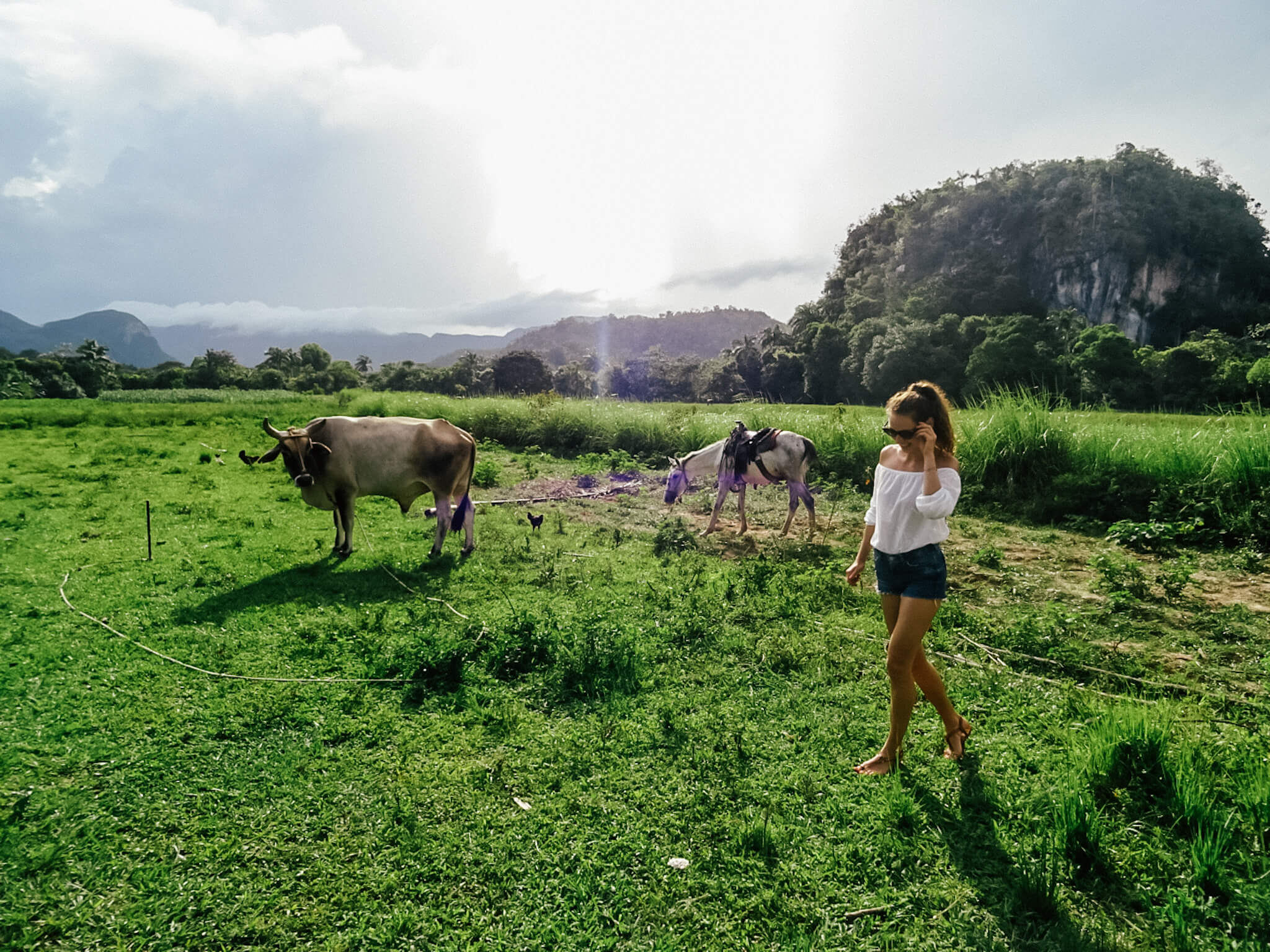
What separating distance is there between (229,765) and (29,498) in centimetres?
1068

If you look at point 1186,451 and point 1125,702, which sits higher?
point 1186,451

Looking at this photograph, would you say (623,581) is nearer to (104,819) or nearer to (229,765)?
(229,765)

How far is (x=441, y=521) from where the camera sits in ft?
26.5

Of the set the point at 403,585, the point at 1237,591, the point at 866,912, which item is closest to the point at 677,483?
the point at 403,585

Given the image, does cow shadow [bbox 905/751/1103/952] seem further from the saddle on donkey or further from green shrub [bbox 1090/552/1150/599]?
the saddle on donkey

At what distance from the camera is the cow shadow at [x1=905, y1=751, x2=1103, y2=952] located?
2.52 meters

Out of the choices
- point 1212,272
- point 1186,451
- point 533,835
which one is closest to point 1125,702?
point 533,835

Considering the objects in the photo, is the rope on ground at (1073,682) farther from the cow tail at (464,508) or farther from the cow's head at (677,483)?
the cow's head at (677,483)

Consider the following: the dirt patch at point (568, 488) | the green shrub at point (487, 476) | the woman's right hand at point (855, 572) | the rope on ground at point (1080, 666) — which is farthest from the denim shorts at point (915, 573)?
the green shrub at point (487, 476)

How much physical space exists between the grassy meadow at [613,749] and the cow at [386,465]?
541 mm

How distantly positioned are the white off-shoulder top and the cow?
5.98 m

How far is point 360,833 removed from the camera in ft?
10.1

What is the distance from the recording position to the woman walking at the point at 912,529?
323cm

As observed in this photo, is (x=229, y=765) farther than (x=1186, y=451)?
No
